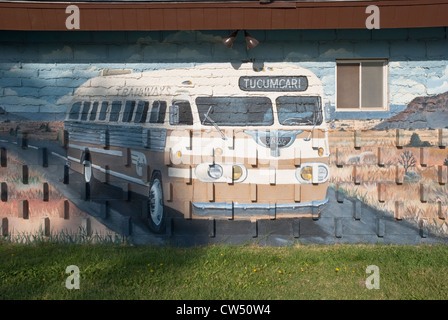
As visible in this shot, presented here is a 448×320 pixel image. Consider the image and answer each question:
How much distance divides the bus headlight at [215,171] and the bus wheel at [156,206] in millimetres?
726

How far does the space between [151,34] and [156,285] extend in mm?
3572

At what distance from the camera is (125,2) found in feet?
22.8

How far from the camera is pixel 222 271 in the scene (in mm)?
6199

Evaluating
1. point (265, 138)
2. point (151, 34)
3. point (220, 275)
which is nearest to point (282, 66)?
point (265, 138)

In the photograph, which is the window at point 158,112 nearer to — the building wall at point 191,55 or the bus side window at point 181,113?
the bus side window at point 181,113

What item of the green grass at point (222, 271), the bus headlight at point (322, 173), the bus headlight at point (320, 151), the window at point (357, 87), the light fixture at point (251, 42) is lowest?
the green grass at point (222, 271)

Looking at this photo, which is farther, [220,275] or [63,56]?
[63,56]

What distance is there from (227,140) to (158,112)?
1077 mm

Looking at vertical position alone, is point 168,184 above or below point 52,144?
below

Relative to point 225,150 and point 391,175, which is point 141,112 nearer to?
point 225,150

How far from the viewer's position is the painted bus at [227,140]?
711cm

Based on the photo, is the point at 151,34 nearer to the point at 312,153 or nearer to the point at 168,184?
the point at 168,184

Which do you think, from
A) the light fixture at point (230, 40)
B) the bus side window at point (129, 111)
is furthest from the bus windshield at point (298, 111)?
the bus side window at point (129, 111)

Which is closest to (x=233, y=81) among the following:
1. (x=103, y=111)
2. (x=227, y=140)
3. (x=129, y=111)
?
(x=227, y=140)
